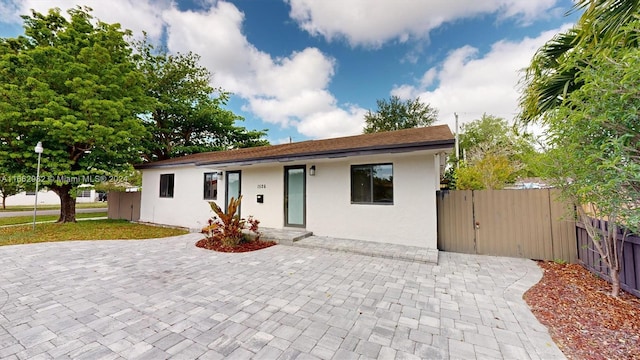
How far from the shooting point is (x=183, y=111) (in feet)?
55.1

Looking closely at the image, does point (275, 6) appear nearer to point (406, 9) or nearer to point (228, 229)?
point (406, 9)

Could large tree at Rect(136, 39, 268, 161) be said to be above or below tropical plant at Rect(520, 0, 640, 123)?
above

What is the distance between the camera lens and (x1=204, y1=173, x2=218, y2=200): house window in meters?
9.71

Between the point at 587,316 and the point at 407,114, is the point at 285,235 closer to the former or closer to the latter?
the point at 587,316

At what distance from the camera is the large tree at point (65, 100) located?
28.9 ft

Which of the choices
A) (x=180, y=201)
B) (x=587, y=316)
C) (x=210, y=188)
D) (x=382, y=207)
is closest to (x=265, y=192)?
(x=210, y=188)

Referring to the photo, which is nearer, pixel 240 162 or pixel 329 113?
pixel 240 162

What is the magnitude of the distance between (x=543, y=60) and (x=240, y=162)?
310 inches

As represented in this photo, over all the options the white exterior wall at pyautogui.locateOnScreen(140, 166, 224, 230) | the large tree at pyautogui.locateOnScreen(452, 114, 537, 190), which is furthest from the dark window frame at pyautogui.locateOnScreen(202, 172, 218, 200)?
the large tree at pyautogui.locateOnScreen(452, 114, 537, 190)

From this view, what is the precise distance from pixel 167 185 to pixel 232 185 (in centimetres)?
390

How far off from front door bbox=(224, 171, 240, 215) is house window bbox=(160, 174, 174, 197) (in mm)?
3332

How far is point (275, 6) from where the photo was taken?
9.13 metres

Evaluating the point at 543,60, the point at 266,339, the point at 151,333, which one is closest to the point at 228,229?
the point at 151,333

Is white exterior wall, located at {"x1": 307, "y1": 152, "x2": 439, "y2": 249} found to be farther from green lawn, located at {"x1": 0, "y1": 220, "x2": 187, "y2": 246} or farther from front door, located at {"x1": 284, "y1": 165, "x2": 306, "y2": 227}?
green lawn, located at {"x1": 0, "y1": 220, "x2": 187, "y2": 246}
